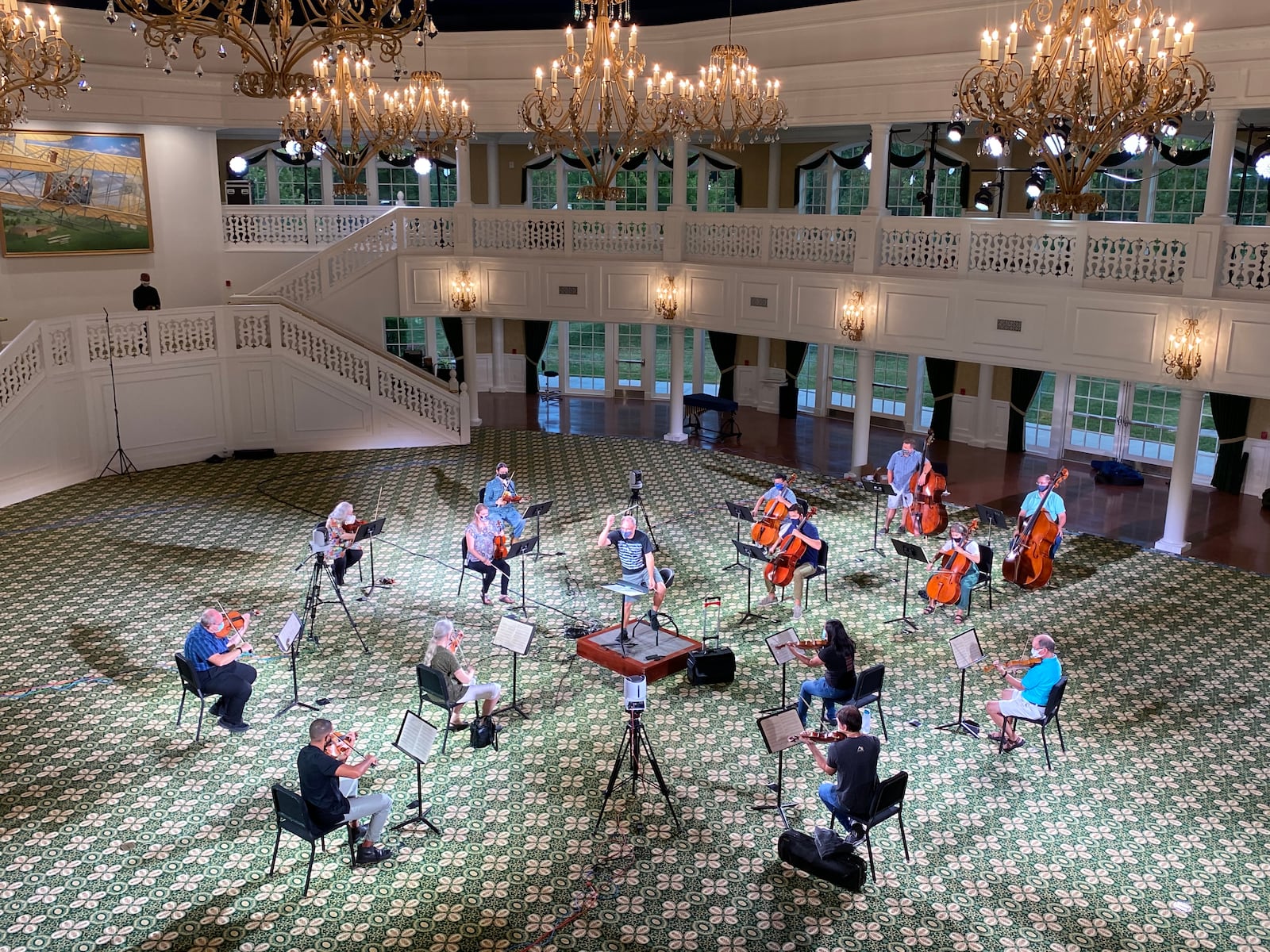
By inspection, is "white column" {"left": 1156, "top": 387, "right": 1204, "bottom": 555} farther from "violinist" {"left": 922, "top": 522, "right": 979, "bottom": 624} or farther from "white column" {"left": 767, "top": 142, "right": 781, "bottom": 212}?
"white column" {"left": 767, "top": 142, "right": 781, "bottom": 212}

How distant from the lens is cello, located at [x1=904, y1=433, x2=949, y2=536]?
50.4 ft

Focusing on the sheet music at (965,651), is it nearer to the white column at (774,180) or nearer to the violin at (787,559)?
the violin at (787,559)

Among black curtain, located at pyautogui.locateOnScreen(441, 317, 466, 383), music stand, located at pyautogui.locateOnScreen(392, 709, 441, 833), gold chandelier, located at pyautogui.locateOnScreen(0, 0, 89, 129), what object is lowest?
music stand, located at pyautogui.locateOnScreen(392, 709, 441, 833)

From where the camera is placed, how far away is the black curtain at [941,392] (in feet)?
73.2

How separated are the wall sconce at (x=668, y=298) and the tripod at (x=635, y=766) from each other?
1239 cm

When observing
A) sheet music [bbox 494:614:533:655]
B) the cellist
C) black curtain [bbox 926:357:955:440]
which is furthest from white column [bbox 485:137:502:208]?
sheet music [bbox 494:614:533:655]

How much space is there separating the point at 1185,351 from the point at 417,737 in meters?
11.8

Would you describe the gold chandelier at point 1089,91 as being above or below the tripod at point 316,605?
above

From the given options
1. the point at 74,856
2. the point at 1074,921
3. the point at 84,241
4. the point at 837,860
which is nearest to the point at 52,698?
the point at 74,856

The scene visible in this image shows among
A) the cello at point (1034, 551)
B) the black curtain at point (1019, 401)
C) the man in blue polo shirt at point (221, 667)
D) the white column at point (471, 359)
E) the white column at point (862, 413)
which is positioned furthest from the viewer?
the white column at point (471, 359)

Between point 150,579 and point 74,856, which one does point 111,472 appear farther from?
point 74,856

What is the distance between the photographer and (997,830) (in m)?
8.73

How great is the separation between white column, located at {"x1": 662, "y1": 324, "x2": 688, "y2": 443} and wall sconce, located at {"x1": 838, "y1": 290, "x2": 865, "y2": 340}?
3698 mm

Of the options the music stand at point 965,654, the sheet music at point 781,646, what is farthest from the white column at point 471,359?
the music stand at point 965,654
